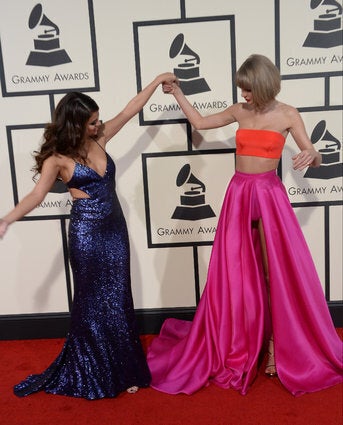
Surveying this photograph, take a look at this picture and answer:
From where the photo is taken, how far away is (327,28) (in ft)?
11.4

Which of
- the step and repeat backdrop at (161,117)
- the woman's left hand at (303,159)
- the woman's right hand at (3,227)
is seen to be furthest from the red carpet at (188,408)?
the woman's left hand at (303,159)

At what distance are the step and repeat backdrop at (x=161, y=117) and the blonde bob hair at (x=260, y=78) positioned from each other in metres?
0.65

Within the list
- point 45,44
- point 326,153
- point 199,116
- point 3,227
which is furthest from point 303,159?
point 45,44

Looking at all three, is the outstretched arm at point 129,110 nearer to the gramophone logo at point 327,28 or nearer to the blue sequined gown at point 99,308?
the blue sequined gown at point 99,308

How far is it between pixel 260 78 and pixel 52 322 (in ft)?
7.39

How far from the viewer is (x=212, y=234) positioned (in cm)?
382

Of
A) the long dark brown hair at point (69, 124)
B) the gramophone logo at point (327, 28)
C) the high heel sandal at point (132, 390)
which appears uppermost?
the gramophone logo at point (327, 28)

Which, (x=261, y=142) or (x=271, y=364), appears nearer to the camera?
(x=261, y=142)

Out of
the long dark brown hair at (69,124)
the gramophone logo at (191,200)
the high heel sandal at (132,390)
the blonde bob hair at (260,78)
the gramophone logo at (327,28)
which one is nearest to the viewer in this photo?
the long dark brown hair at (69,124)

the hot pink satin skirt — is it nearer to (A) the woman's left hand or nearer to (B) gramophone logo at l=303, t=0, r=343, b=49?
(A) the woman's left hand

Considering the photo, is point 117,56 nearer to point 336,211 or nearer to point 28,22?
point 28,22

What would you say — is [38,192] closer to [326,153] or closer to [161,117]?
[161,117]

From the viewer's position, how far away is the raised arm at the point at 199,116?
325 centimetres

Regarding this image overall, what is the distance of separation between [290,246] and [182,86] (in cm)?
128
